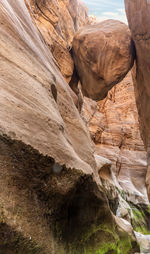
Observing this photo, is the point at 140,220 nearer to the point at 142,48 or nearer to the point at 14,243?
the point at 142,48

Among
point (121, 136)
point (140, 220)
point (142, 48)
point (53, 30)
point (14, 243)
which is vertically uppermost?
point (14, 243)

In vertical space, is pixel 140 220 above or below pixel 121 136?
above

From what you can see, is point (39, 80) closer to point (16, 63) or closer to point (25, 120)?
point (16, 63)

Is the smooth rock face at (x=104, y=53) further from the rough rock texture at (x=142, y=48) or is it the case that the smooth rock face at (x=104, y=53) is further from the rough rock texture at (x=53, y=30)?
the rough rock texture at (x=53, y=30)

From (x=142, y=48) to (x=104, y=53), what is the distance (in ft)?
5.74

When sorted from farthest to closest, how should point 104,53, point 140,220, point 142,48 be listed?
point 140,220, point 104,53, point 142,48

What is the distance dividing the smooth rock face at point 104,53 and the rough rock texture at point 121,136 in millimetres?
9054

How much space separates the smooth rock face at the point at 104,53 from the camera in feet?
29.5

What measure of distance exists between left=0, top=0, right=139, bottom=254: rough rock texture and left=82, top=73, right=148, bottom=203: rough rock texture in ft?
45.8

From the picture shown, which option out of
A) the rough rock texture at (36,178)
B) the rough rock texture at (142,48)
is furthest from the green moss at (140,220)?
the rough rock texture at (36,178)

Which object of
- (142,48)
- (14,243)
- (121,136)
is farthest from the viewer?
(121,136)

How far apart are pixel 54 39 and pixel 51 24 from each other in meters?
0.80

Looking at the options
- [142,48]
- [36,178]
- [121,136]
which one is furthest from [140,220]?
[36,178]

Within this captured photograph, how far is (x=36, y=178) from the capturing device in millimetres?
2281
